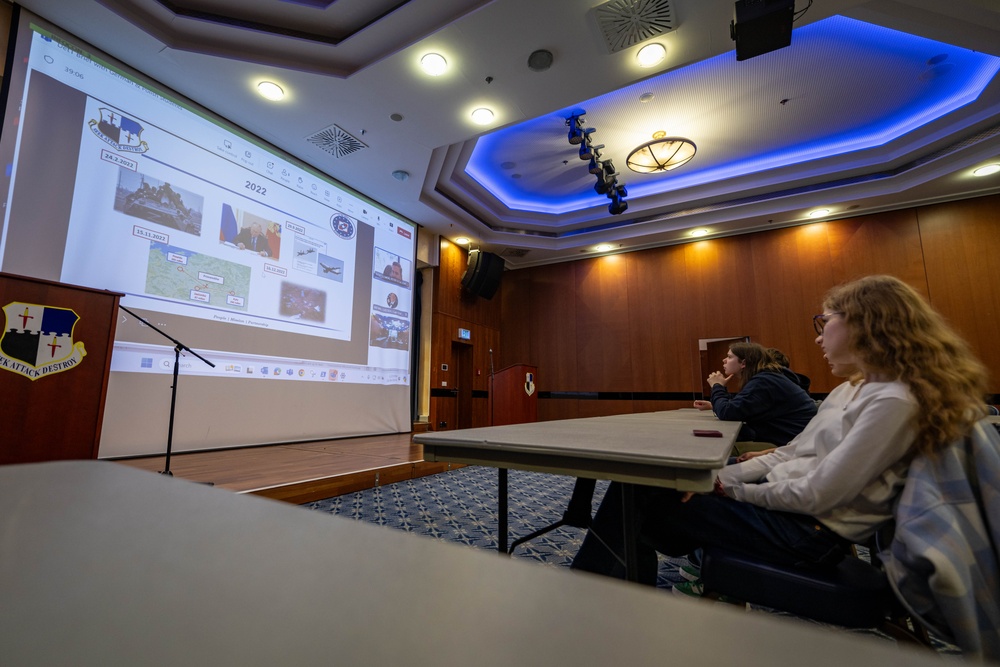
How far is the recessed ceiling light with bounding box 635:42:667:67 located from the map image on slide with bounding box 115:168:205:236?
366cm

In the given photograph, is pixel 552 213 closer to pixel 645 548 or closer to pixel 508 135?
pixel 508 135

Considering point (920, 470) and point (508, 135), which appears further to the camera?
point (508, 135)

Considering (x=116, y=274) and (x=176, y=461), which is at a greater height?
(x=116, y=274)

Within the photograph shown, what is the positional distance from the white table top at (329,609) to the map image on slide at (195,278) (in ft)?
12.2

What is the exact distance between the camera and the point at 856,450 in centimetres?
97

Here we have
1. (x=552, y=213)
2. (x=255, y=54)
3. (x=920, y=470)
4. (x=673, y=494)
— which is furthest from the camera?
(x=552, y=213)

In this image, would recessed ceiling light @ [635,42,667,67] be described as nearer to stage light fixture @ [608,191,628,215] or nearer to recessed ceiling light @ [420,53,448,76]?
recessed ceiling light @ [420,53,448,76]

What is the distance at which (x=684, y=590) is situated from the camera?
1.56 meters

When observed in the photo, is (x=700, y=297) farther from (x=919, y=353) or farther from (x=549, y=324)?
(x=919, y=353)

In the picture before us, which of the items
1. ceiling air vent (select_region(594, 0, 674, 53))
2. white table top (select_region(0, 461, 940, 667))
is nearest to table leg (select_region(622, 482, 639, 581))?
white table top (select_region(0, 461, 940, 667))

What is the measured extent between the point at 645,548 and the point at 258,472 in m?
2.42

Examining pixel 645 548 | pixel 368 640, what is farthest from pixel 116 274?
pixel 368 640

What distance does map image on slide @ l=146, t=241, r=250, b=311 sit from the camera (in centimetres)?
324

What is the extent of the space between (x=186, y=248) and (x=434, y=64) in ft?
7.93
